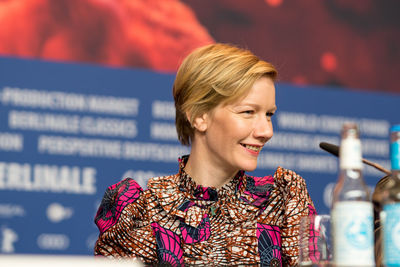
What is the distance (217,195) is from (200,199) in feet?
0.16

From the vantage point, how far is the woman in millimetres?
1603

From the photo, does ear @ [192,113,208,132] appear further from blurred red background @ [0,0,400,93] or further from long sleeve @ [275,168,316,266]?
blurred red background @ [0,0,400,93]

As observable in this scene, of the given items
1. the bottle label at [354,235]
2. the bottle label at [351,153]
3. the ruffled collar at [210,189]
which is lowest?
the bottle label at [354,235]

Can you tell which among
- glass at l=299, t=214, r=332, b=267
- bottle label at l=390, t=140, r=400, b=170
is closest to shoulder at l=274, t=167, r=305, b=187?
glass at l=299, t=214, r=332, b=267

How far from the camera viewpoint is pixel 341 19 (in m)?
3.30

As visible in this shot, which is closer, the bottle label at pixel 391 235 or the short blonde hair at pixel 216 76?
the bottle label at pixel 391 235

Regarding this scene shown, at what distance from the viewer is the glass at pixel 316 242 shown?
3.21 ft

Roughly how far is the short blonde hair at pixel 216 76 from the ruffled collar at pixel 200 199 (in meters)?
0.21

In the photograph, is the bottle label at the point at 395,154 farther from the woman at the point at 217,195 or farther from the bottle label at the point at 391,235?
the woman at the point at 217,195

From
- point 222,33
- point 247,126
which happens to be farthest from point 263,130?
point 222,33

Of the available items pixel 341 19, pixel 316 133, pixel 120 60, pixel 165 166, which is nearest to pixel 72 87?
pixel 120 60

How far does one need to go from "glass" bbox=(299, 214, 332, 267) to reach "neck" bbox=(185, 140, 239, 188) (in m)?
0.79

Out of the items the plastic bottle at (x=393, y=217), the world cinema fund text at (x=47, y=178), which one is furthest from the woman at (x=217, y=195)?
the world cinema fund text at (x=47, y=178)

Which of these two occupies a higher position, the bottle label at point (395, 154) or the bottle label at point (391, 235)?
the bottle label at point (395, 154)
